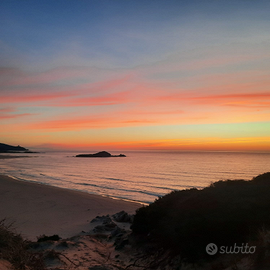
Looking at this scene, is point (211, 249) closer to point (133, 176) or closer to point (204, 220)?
point (204, 220)

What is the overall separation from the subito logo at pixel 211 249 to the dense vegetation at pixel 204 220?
98 millimetres

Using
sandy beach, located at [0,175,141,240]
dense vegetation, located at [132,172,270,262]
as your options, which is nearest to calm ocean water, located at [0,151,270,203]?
sandy beach, located at [0,175,141,240]

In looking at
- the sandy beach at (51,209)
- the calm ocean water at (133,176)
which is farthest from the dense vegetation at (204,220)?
the calm ocean water at (133,176)

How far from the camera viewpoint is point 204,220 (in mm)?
7133

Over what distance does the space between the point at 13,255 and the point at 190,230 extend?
4.63 meters

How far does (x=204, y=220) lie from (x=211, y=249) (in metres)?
0.97

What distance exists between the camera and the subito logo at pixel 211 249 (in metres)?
6.21

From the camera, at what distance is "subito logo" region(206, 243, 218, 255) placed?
6.21 m

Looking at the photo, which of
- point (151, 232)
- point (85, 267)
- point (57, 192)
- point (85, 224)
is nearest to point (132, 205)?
point (85, 224)

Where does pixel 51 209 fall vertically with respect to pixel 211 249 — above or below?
below

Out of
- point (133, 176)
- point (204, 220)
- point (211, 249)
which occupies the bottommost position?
point (133, 176)

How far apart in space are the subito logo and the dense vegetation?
0.32ft

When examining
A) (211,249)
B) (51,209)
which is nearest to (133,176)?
(51,209)

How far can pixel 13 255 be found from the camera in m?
5.60
